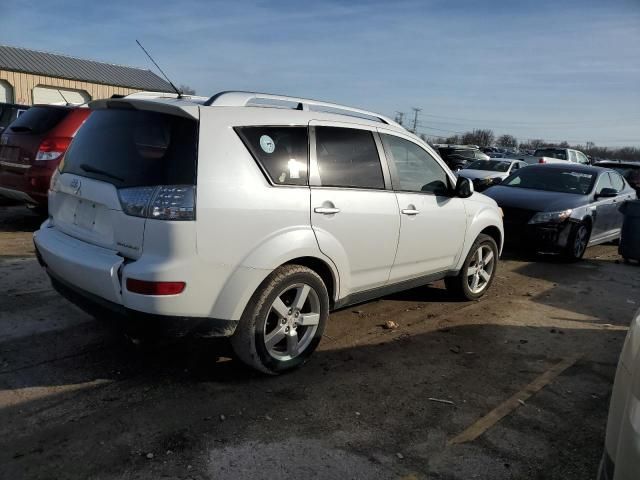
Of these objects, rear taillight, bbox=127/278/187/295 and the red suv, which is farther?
the red suv

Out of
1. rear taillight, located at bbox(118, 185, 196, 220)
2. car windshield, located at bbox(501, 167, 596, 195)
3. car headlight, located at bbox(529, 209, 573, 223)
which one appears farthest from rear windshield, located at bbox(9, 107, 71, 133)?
car windshield, located at bbox(501, 167, 596, 195)

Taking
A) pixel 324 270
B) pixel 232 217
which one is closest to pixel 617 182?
pixel 324 270

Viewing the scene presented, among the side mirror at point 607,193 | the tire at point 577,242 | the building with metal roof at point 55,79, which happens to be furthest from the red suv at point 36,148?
the building with metal roof at point 55,79

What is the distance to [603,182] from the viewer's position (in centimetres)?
929

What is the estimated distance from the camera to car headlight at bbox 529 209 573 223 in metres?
8.14

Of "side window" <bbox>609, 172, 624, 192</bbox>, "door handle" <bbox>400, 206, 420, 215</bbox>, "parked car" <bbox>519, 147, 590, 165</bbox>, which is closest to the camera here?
"door handle" <bbox>400, 206, 420, 215</bbox>

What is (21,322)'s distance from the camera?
14.3 feet

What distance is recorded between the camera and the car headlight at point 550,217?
8.14 m

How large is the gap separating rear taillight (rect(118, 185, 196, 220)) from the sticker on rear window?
0.63 m

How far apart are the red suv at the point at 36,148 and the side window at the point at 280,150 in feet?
15.4

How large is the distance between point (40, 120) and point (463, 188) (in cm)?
582

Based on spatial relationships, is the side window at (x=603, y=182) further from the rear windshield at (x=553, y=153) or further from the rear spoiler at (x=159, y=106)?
the rear windshield at (x=553, y=153)

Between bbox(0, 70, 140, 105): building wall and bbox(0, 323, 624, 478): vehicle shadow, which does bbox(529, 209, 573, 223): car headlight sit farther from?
bbox(0, 70, 140, 105): building wall

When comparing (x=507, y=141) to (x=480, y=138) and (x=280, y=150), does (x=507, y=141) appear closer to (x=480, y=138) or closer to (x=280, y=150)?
(x=480, y=138)
